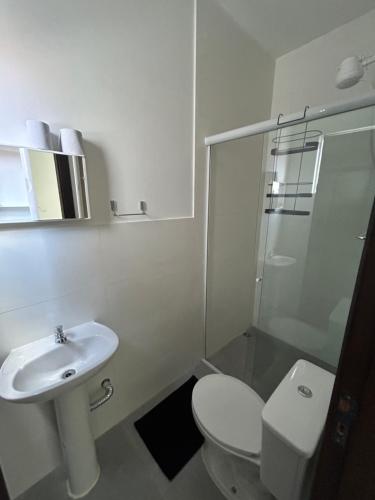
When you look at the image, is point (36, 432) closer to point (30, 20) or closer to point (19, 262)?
point (19, 262)

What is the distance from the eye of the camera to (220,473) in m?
1.20

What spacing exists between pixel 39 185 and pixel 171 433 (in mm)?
1690

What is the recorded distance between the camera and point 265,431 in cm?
81

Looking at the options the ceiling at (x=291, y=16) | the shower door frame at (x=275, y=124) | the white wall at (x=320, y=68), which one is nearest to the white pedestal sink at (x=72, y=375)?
the shower door frame at (x=275, y=124)

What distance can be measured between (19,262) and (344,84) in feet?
6.47

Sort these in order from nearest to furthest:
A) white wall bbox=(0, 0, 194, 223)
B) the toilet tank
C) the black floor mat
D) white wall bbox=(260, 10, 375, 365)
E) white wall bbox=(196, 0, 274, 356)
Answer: the toilet tank
white wall bbox=(0, 0, 194, 223)
the black floor mat
white wall bbox=(196, 0, 274, 356)
white wall bbox=(260, 10, 375, 365)

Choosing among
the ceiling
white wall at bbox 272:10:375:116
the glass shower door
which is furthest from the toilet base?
the ceiling

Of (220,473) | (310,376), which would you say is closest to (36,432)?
(220,473)

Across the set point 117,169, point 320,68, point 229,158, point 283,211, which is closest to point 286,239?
point 283,211

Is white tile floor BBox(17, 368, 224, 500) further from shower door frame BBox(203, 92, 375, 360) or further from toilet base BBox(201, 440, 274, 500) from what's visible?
shower door frame BBox(203, 92, 375, 360)

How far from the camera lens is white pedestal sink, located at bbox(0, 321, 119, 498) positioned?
896mm

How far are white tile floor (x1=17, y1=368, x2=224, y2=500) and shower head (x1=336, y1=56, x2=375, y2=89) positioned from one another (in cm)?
240

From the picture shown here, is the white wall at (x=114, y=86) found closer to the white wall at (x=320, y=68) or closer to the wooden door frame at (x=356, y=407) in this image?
the white wall at (x=320, y=68)

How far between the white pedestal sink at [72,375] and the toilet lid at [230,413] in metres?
0.61
